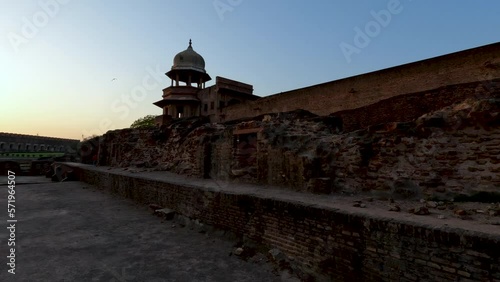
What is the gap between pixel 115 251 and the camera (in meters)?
5.04

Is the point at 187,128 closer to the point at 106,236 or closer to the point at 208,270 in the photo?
the point at 106,236

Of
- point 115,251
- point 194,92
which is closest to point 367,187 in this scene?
point 115,251

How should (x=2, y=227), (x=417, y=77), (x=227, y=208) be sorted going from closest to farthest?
(x=227, y=208) → (x=2, y=227) → (x=417, y=77)

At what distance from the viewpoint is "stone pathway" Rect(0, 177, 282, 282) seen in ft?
13.5

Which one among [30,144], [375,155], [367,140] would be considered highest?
[30,144]

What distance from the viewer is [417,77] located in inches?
514

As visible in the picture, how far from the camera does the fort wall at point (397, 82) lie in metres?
11.2

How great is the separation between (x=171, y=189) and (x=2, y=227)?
3.87m

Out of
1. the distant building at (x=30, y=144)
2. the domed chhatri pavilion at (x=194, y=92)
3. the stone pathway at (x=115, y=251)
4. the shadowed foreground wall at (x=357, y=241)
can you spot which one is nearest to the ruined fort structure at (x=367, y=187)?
the shadowed foreground wall at (x=357, y=241)

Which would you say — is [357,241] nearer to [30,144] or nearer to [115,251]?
[115,251]

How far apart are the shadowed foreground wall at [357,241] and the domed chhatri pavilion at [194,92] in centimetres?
2466

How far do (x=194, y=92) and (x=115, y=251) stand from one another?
27.9 metres

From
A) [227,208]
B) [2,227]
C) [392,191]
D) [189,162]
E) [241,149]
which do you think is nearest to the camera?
[392,191]

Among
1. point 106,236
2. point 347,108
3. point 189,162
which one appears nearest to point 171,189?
point 106,236
